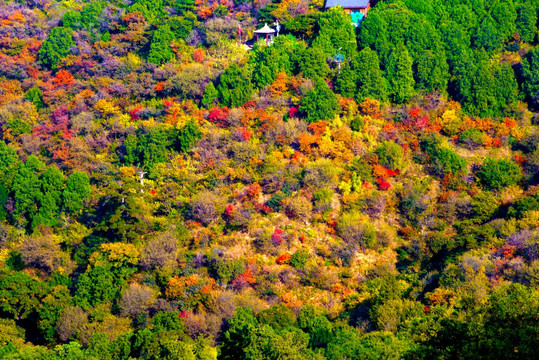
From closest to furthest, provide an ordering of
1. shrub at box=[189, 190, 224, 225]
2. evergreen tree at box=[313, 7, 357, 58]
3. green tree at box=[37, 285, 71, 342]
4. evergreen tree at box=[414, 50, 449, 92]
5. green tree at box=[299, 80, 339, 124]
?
green tree at box=[37, 285, 71, 342], shrub at box=[189, 190, 224, 225], green tree at box=[299, 80, 339, 124], evergreen tree at box=[414, 50, 449, 92], evergreen tree at box=[313, 7, 357, 58]

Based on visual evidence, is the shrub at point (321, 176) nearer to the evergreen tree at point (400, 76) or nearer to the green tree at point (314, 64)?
the evergreen tree at point (400, 76)

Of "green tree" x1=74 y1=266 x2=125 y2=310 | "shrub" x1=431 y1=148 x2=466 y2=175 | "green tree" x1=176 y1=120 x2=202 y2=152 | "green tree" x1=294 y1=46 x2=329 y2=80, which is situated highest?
"green tree" x1=294 y1=46 x2=329 y2=80

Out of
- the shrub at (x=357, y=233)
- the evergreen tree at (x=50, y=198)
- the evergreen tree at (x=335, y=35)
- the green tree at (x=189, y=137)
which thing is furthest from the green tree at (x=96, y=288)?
the evergreen tree at (x=335, y=35)

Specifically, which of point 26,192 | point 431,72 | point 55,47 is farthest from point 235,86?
point 55,47

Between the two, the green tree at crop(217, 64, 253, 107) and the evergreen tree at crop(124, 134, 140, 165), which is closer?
the evergreen tree at crop(124, 134, 140, 165)

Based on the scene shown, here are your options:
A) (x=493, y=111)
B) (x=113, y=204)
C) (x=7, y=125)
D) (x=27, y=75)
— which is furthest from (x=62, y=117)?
(x=493, y=111)

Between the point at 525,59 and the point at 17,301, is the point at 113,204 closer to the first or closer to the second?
the point at 17,301

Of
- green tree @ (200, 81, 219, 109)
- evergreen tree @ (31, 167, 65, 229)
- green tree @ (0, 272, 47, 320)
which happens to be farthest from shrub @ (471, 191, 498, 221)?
evergreen tree @ (31, 167, 65, 229)

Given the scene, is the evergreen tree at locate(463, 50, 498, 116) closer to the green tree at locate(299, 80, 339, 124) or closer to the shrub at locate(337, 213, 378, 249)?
the green tree at locate(299, 80, 339, 124)
